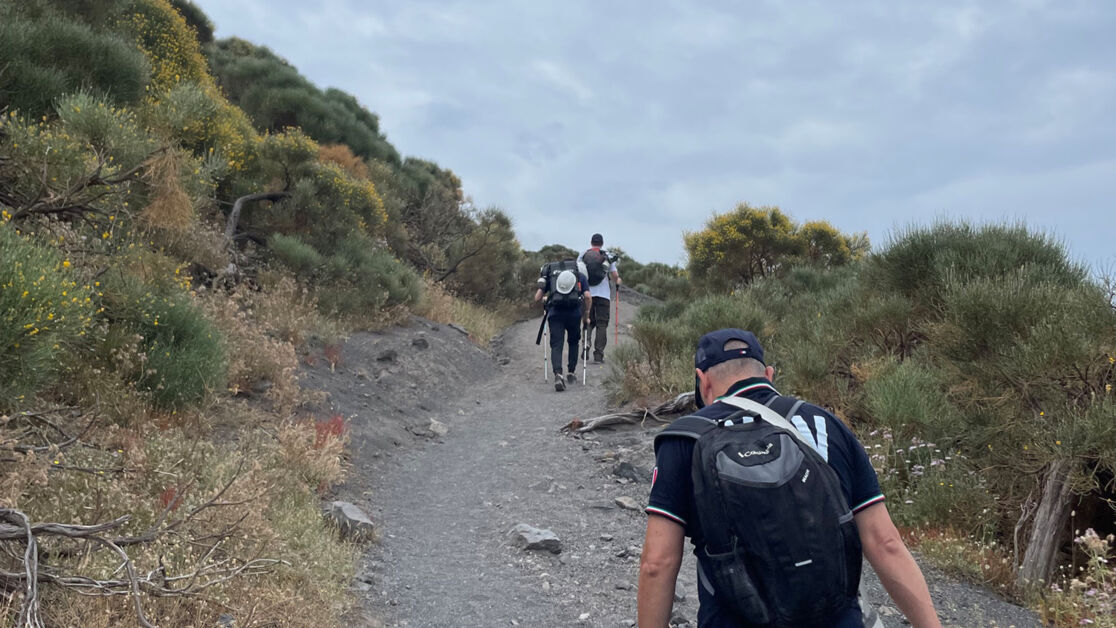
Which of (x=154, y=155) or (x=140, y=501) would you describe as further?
(x=154, y=155)

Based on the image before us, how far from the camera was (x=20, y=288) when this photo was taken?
4.75 m

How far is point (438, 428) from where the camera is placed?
10477mm

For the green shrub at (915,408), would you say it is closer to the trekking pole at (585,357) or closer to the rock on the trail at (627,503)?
the rock on the trail at (627,503)

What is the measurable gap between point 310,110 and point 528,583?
71.6ft

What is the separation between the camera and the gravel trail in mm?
4840

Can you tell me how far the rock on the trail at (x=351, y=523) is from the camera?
231 inches

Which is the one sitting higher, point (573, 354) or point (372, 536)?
point (573, 354)

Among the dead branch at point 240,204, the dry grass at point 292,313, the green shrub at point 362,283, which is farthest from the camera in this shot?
the green shrub at point 362,283

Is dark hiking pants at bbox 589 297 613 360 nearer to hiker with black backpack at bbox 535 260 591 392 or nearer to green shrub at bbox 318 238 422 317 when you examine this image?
hiker with black backpack at bbox 535 260 591 392

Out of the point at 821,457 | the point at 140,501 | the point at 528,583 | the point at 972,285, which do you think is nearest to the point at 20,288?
the point at 140,501

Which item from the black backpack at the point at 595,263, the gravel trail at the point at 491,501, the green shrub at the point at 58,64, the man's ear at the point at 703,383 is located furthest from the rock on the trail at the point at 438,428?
the man's ear at the point at 703,383

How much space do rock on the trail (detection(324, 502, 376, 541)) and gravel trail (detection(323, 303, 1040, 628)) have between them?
0.17 metres

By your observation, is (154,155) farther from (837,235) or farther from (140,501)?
(837,235)

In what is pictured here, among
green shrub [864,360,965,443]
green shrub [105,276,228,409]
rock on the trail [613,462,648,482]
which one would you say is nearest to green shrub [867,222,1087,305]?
green shrub [864,360,965,443]
